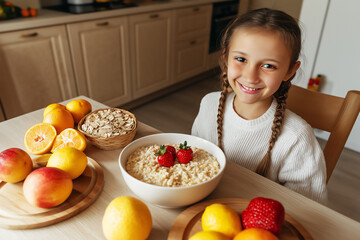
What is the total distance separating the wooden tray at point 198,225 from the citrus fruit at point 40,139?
473 mm

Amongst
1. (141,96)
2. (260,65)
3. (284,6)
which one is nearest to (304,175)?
(260,65)

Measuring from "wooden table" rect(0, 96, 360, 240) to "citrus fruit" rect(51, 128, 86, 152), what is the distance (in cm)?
5

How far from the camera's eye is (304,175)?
85cm

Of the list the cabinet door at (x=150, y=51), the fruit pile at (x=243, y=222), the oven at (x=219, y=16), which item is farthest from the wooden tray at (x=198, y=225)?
the oven at (x=219, y=16)

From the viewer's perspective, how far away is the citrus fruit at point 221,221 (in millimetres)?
513

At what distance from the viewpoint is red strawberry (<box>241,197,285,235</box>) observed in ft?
1.65

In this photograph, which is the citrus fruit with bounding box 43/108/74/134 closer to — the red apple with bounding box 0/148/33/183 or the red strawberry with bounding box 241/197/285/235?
the red apple with bounding box 0/148/33/183

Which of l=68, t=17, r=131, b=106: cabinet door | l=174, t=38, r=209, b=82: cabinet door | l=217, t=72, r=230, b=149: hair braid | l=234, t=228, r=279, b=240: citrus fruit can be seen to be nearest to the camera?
l=234, t=228, r=279, b=240: citrus fruit

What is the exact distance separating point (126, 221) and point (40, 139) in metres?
0.47

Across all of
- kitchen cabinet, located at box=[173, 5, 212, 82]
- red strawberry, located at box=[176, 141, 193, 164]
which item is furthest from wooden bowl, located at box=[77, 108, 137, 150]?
kitchen cabinet, located at box=[173, 5, 212, 82]

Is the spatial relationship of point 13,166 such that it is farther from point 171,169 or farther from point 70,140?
point 171,169

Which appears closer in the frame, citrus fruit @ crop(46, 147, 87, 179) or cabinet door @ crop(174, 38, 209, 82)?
citrus fruit @ crop(46, 147, 87, 179)

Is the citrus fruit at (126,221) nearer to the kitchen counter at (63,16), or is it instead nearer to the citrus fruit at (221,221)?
the citrus fruit at (221,221)

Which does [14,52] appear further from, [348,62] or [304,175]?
[348,62]
